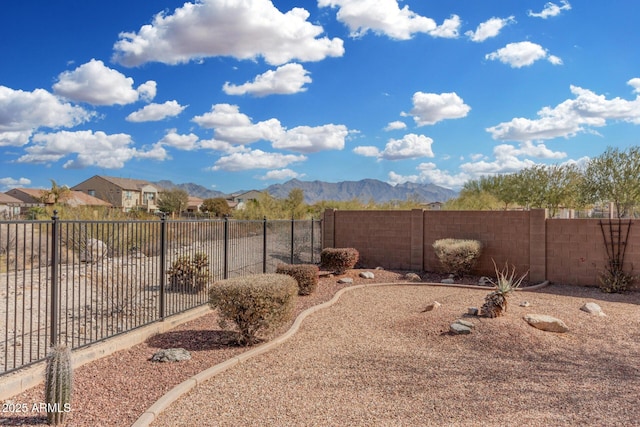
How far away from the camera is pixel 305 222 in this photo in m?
15.0

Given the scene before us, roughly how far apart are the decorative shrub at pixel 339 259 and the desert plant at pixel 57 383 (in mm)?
9747

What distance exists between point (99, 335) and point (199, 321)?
175 cm

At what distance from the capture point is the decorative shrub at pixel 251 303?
6.39 meters

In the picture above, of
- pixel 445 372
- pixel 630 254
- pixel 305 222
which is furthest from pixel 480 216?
pixel 445 372

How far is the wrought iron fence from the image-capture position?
20.0ft

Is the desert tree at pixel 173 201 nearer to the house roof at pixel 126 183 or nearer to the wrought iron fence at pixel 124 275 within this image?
the house roof at pixel 126 183

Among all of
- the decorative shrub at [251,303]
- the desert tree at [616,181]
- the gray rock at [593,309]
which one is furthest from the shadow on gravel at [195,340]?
the desert tree at [616,181]

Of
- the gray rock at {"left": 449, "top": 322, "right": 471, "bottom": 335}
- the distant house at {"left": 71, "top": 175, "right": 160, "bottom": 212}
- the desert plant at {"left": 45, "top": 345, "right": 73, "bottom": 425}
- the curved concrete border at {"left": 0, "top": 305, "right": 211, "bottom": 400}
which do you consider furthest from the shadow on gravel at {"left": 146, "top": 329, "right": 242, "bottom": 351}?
the distant house at {"left": 71, "top": 175, "right": 160, "bottom": 212}

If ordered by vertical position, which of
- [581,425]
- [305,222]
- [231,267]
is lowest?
[581,425]

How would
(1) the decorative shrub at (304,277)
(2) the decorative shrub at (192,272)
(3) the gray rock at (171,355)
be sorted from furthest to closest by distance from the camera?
1. (1) the decorative shrub at (304,277)
2. (2) the decorative shrub at (192,272)
3. (3) the gray rock at (171,355)

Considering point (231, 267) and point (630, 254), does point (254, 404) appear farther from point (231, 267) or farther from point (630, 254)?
point (630, 254)

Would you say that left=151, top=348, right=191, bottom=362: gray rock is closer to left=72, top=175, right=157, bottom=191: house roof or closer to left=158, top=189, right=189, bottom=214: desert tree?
left=158, top=189, right=189, bottom=214: desert tree

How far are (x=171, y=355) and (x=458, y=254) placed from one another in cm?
939

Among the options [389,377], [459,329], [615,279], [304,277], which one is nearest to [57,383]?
[389,377]
